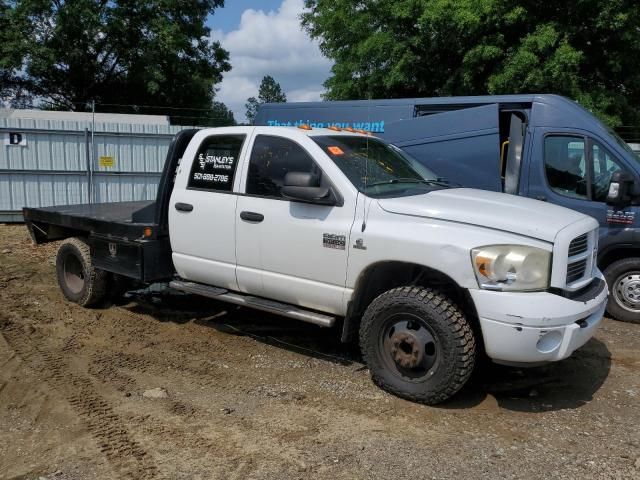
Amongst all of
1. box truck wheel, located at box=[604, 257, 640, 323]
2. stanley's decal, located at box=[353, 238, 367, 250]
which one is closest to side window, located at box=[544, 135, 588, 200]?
box truck wheel, located at box=[604, 257, 640, 323]

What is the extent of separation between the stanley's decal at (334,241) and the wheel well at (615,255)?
12.3 feet

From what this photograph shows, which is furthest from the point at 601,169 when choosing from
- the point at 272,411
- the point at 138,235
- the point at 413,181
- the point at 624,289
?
the point at 138,235

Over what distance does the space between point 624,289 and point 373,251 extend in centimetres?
387

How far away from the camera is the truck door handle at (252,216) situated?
492 cm

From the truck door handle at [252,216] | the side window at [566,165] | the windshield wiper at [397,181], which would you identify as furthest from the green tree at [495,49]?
the truck door handle at [252,216]

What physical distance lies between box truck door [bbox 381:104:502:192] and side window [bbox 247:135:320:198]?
312cm

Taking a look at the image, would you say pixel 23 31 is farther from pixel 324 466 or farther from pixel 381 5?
pixel 324 466

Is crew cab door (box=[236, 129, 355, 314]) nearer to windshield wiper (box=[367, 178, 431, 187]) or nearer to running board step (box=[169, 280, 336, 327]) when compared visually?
running board step (box=[169, 280, 336, 327])

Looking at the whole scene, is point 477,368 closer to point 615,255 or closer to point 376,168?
point 376,168

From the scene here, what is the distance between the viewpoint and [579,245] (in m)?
4.14

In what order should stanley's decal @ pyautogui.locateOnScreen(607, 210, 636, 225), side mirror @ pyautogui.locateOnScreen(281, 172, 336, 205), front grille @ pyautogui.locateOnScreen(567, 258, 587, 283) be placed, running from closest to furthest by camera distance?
1. front grille @ pyautogui.locateOnScreen(567, 258, 587, 283)
2. side mirror @ pyautogui.locateOnScreen(281, 172, 336, 205)
3. stanley's decal @ pyautogui.locateOnScreen(607, 210, 636, 225)

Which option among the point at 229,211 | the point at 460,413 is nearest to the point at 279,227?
the point at 229,211

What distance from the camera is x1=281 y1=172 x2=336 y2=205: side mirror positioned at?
14.6 feet

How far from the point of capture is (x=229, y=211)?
5133mm
